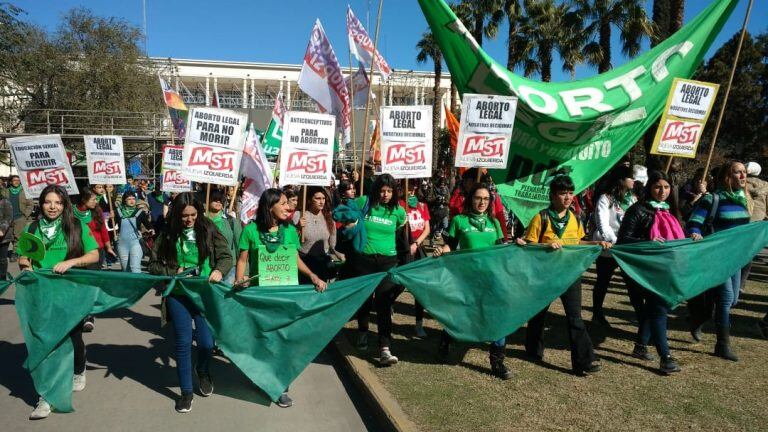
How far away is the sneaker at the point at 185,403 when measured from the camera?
462cm

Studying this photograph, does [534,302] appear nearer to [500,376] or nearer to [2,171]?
[500,376]

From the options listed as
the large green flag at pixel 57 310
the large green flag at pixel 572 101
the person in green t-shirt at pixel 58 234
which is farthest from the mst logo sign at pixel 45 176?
the large green flag at pixel 572 101

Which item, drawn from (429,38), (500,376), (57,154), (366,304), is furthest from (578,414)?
(429,38)

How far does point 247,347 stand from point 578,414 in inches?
106

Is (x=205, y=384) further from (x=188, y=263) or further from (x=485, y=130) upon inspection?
(x=485, y=130)

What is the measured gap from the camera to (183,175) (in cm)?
651

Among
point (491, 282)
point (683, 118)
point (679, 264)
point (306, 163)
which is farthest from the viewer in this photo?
point (306, 163)

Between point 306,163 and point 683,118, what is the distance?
14.5 ft

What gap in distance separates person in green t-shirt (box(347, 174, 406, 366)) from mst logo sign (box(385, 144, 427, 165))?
84 cm

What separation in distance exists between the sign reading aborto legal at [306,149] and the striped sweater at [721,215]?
161 inches

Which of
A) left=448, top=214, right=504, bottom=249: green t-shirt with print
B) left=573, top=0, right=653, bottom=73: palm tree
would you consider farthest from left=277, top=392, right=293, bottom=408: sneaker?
left=573, top=0, right=653, bottom=73: palm tree

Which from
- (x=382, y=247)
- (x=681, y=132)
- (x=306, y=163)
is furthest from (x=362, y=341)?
(x=681, y=132)

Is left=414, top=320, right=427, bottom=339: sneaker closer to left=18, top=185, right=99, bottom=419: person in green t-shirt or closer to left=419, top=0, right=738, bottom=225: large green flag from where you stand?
left=419, top=0, right=738, bottom=225: large green flag

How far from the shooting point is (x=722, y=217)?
6.04 meters
